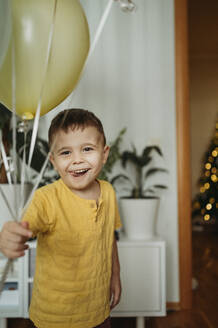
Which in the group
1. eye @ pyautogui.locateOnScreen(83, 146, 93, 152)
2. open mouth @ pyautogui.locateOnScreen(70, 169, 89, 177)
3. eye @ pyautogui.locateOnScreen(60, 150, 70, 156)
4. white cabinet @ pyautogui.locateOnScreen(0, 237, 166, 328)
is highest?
eye @ pyautogui.locateOnScreen(83, 146, 93, 152)

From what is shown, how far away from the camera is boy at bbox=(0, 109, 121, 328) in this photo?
869 millimetres

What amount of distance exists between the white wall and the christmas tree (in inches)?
111

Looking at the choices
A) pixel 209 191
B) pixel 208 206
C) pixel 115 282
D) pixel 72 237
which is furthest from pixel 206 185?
pixel 72 237

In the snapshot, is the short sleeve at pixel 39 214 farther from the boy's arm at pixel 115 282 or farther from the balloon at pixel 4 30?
the balloon at pixel 4 30

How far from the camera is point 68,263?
88 cm

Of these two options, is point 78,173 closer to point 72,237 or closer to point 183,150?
point 72,237

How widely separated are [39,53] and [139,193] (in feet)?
3.99

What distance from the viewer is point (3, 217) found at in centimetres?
163

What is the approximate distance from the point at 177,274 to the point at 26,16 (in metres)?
1.68

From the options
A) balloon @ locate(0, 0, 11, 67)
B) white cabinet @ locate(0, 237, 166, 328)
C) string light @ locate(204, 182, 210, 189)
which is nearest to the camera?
balloon @ locate(0, 0, 11, 67)

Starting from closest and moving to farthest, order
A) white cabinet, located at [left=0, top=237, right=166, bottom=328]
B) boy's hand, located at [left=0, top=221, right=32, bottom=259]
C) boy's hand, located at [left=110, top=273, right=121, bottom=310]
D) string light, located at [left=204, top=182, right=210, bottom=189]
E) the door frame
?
boy's hand, located at [left=0, top=221, right=32, bottom=259] < boy's hand, located at [left=110, top=273, right=121, bottom=310] < white cabinet, located at [left=0, top=237, right=166, bottom=328] < the door frame < string light, located at [left=204, top=182, right=210, bottom=189]

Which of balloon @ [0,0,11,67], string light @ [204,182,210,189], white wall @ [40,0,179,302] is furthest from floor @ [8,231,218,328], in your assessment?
string light @ [204,182,210,189]

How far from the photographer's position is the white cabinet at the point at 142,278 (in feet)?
5.70

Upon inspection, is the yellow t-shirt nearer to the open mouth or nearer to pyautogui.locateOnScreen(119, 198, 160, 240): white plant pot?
the open mouth
